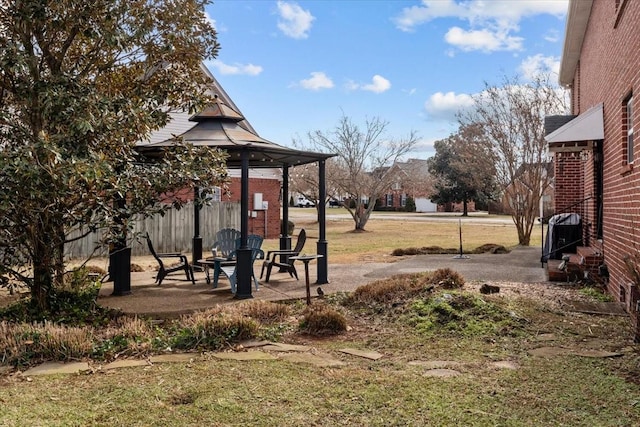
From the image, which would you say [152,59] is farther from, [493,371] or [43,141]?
[493,371]

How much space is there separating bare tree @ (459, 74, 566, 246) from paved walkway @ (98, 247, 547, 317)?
12.7 ft

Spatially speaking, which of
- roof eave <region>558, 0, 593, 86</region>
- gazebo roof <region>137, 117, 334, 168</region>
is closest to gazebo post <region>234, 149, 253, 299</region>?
gazebo roof <region>137, 117, 334, 168</region>

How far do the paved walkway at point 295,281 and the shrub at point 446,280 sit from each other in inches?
57.9

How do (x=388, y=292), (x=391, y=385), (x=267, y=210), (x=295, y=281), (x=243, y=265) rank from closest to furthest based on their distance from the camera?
1. (x=391, y=385)
2. (x=388, y=292)
3. (x=243, y=265)
4. (x=295, y=281)
5. (x=267, y=210)

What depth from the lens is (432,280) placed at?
335 inches

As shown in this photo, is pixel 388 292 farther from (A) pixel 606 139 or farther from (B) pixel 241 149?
(A) pixel 606 139

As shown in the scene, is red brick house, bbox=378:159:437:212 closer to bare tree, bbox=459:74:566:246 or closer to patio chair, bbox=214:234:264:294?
bare tree, bbox=459:74:566:246

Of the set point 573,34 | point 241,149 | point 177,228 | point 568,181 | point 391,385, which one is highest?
point 573,34

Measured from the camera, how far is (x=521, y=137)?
729 inches

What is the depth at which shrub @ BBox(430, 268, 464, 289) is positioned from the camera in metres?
8.38

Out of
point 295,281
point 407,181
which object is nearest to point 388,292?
point 295,281

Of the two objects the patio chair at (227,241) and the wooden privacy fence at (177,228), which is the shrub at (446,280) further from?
the wooden privacy fence at (177,228)

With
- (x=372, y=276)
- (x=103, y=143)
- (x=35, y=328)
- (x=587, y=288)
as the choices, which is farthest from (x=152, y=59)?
(x=587, y=288)

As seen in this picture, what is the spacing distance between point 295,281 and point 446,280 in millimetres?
2975
